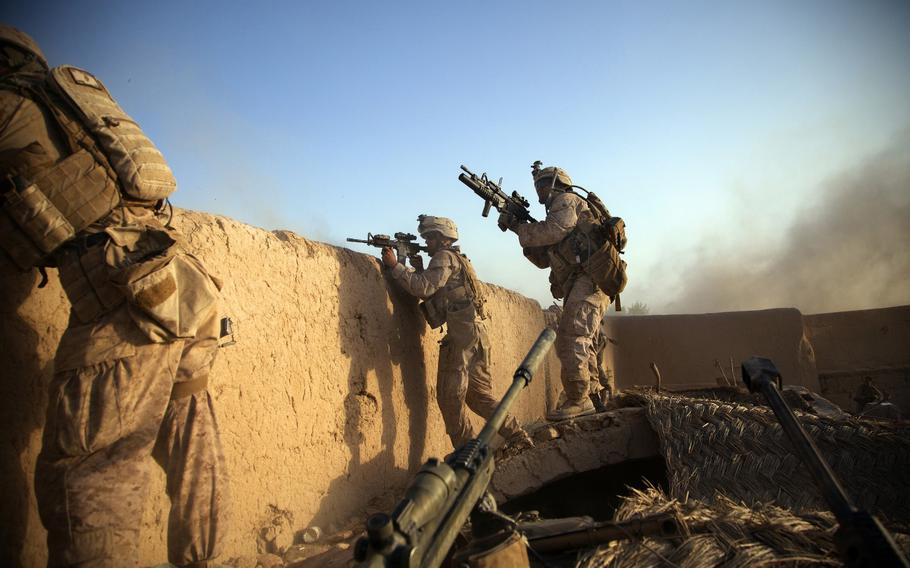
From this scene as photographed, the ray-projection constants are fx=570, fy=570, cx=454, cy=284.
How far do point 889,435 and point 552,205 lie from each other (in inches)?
118

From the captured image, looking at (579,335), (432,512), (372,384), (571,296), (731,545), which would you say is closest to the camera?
(432,512)

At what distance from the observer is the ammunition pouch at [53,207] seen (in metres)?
1.81

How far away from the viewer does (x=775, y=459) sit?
2.89 meters

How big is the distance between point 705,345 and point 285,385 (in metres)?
8.45

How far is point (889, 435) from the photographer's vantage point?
281cm

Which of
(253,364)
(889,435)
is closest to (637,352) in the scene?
(889,435)

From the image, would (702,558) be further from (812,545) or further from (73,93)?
(73,93)

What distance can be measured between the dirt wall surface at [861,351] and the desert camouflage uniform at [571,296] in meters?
6.77

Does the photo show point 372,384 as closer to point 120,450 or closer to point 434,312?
point 434,312

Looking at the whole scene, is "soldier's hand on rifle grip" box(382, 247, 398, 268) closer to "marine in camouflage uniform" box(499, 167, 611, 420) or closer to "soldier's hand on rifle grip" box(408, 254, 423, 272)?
"soldier's hand on rifle grip" box(408, 254, 423, 272)

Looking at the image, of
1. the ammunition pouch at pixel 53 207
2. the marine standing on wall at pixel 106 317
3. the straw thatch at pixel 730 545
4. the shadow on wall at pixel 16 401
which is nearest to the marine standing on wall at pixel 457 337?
the marine standing on wall at pixel 106 317

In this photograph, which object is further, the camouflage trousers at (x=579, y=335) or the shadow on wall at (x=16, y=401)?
the camouflage trousers at (x=579, y=335)

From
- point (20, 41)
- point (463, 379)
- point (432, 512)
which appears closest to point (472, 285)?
point (463, 379)

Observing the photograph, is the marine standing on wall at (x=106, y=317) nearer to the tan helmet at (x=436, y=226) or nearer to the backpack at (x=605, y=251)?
the tan helmet at (x=436, y=226)
